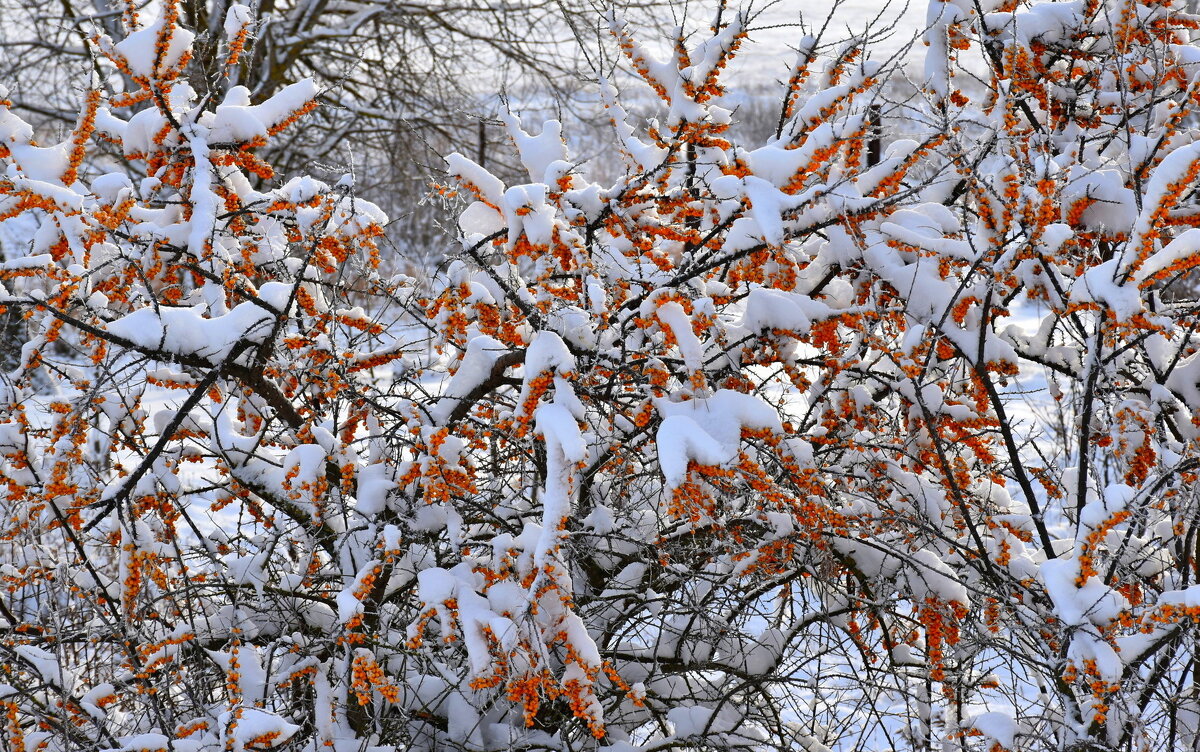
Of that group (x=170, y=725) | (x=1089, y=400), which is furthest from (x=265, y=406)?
(x=1089, y=400)

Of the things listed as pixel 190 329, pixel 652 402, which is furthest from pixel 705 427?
pixel 190 329

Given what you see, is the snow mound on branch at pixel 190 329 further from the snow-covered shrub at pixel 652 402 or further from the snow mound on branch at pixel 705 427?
the snow mound on branch at pixel 705 427

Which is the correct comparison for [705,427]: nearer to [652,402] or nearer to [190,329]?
[652,402]

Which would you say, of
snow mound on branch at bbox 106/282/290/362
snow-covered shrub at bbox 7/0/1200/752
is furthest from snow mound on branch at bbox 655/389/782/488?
snow mound on branch at bbox 106/282/290/362

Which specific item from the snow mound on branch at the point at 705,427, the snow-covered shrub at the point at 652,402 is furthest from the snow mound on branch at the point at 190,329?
the snow mound on branch at the point at 705,427

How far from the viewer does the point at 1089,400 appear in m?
2.81

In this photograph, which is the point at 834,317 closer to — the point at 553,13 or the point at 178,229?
the point at 178,229

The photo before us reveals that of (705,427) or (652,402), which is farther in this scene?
(652,402)

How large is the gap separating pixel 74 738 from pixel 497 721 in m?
1.41

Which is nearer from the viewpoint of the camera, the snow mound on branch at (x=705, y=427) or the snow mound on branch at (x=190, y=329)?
the snow mound on branch at (x=705, y=427)

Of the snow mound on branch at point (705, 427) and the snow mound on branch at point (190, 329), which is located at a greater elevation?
the snow mound on branch at point (190, 329)

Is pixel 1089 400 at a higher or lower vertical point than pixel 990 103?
lower

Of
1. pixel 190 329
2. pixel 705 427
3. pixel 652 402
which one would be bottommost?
pixel 705 427

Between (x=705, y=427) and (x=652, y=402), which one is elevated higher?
(x=652, y=402)
